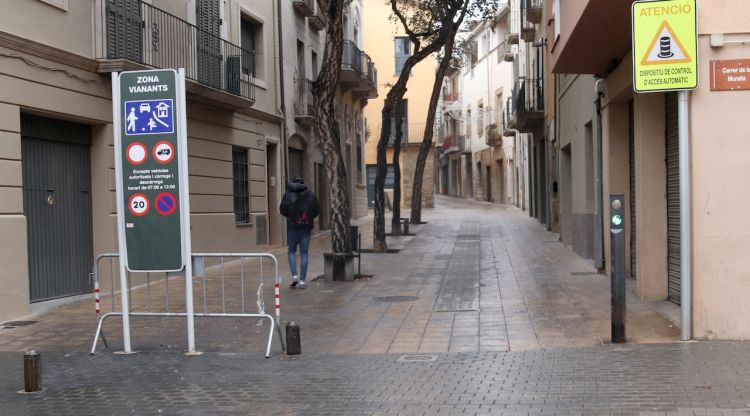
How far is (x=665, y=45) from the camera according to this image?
7820 mm

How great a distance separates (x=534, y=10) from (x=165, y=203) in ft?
57.7

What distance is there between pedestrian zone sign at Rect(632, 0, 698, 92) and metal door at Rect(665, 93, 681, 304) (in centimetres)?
206

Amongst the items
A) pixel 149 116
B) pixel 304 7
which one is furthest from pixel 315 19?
pixel 149 116

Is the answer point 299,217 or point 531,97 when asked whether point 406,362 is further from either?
point 531,97

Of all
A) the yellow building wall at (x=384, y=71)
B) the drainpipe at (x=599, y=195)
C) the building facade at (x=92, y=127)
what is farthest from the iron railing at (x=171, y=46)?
the yellow building wall at (x=384, y=71)

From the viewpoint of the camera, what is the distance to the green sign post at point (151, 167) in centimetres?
820

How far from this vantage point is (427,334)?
29.5 feet

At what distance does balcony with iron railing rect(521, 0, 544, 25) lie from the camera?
23266 mm

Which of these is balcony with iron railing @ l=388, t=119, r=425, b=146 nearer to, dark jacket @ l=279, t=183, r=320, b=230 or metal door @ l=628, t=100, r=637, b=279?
dark jacket @ l=279, t=183, r=320, b=230

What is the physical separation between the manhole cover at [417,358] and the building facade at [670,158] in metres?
2.59

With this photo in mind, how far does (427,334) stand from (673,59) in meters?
3.89

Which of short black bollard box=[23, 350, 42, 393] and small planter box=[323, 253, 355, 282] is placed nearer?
short black bollard box=[23, 350, 42, 393]

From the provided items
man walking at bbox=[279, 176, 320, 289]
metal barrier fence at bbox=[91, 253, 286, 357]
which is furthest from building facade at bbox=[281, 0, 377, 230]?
man walking at bbox=[279, 176, 320, 289]

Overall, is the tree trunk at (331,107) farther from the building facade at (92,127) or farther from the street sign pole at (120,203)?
the street sign pole at (120,203)
